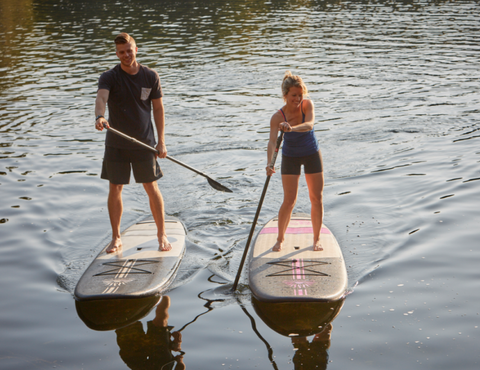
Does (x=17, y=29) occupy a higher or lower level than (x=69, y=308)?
higher

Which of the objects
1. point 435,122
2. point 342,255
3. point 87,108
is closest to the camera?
point 342,255

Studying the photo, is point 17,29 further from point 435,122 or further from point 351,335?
point 351,335

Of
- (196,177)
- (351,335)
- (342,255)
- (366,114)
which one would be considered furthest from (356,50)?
(351,335)

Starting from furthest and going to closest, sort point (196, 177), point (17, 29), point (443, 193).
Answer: point (17, 29) → point (196, 177) → point (443, 193)

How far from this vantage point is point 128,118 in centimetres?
547

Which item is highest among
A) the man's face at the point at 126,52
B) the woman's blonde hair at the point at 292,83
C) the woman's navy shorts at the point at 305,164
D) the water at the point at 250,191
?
the man's face at the point at 126,52

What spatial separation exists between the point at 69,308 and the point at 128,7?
100ft

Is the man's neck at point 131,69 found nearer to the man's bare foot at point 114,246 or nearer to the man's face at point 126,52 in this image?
the man's face at point 126,52

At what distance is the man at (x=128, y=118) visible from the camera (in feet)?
17.2

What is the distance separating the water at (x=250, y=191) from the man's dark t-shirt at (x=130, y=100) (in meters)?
1.66

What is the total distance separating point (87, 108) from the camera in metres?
13.2

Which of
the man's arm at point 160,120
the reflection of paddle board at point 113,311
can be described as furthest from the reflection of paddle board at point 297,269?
the man's arm at point 160,120

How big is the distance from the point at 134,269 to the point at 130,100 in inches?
73.9

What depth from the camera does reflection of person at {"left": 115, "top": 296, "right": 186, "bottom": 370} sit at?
4.25m
